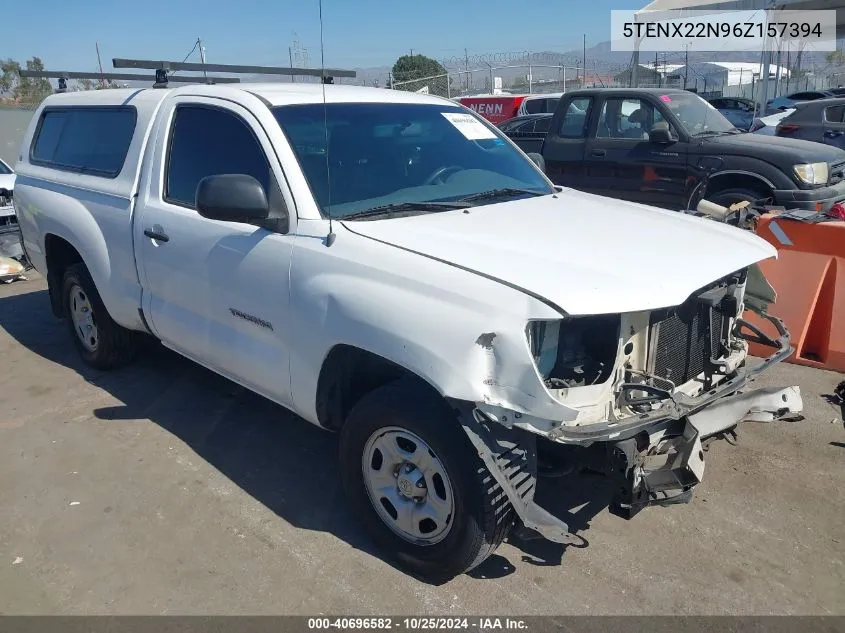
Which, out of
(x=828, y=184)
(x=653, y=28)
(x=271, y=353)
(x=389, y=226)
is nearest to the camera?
(x=389, y=226)

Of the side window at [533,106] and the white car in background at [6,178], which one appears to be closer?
the white car in background at [6,178]

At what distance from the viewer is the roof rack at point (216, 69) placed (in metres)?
4.61

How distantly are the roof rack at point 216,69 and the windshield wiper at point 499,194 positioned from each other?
1.27 metres

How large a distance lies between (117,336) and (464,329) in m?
3.48

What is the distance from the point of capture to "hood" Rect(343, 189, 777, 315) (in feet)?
8.56

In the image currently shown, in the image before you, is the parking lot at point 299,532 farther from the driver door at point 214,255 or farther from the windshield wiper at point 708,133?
the windshield wiper at point 708,133

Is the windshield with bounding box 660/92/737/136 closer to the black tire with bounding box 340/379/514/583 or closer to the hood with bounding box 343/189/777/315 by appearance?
the hood with bounding box 343/189/777/315

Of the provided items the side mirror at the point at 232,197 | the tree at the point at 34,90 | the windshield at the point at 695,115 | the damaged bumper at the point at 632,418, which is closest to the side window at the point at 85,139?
the side mirror at the point at 232,197

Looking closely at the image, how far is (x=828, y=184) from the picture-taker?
7871mm

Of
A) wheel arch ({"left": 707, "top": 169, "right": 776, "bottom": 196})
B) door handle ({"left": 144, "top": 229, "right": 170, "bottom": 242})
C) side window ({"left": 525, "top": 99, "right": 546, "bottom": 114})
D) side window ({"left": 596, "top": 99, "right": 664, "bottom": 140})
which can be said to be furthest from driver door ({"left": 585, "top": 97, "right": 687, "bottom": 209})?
side window ({"left": 525, "top": 99, "right": 546, "bottom": 114})

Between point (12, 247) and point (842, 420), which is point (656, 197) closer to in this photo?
point (842, 420)
